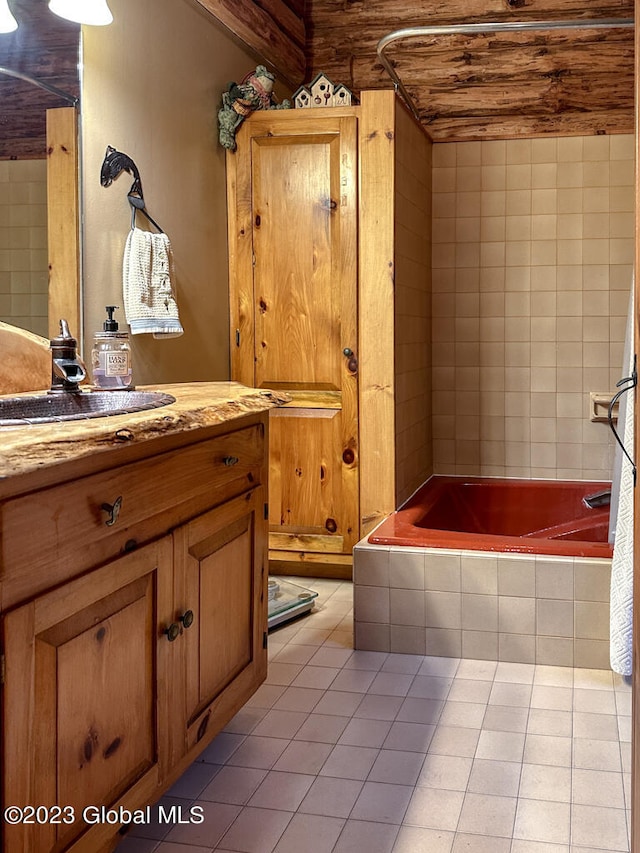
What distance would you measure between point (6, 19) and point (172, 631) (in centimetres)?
153

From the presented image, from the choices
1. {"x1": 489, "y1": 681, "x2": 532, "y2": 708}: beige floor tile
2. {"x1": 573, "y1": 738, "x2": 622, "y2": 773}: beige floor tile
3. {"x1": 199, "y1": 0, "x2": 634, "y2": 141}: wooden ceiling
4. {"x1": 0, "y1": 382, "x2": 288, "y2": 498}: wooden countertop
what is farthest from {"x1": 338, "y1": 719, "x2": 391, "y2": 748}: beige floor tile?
{"x1": 199, "y1": 0, "x2": 634, "y2": 141}: wooden ceiling

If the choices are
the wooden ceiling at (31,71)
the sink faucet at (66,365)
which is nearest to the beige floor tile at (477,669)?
the sink faucet at (66,365)

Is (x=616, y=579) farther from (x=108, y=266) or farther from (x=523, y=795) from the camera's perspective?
(x=108, y=266)

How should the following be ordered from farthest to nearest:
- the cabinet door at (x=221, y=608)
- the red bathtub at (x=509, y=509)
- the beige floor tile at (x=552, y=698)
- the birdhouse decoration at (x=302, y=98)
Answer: the birdhouse decoration at (x=302, y=98) < the red bathtub at (x=509, y=509) < the beige floor tile at (x=552, y=698) < the cabinet door at (x=221, y=608)

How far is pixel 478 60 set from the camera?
4062 millimetres

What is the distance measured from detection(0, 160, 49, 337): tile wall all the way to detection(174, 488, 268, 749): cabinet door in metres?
0.76

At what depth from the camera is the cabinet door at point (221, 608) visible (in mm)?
1802

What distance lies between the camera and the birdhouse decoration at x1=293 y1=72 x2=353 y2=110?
11.7 ft

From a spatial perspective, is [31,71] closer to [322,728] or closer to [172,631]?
[172,631]

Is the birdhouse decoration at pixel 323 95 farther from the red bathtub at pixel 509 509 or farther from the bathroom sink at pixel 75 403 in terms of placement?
the bathroom sink at pixel 75 403

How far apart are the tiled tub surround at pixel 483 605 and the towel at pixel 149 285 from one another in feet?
3.20

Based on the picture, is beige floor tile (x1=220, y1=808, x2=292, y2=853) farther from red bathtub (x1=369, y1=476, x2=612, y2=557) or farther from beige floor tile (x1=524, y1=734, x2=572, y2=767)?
red bathtub (x1=369, y1=476, x2=612, y2=557)

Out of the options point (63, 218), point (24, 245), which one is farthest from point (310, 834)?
point (63, 218)

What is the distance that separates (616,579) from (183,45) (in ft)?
7.70
